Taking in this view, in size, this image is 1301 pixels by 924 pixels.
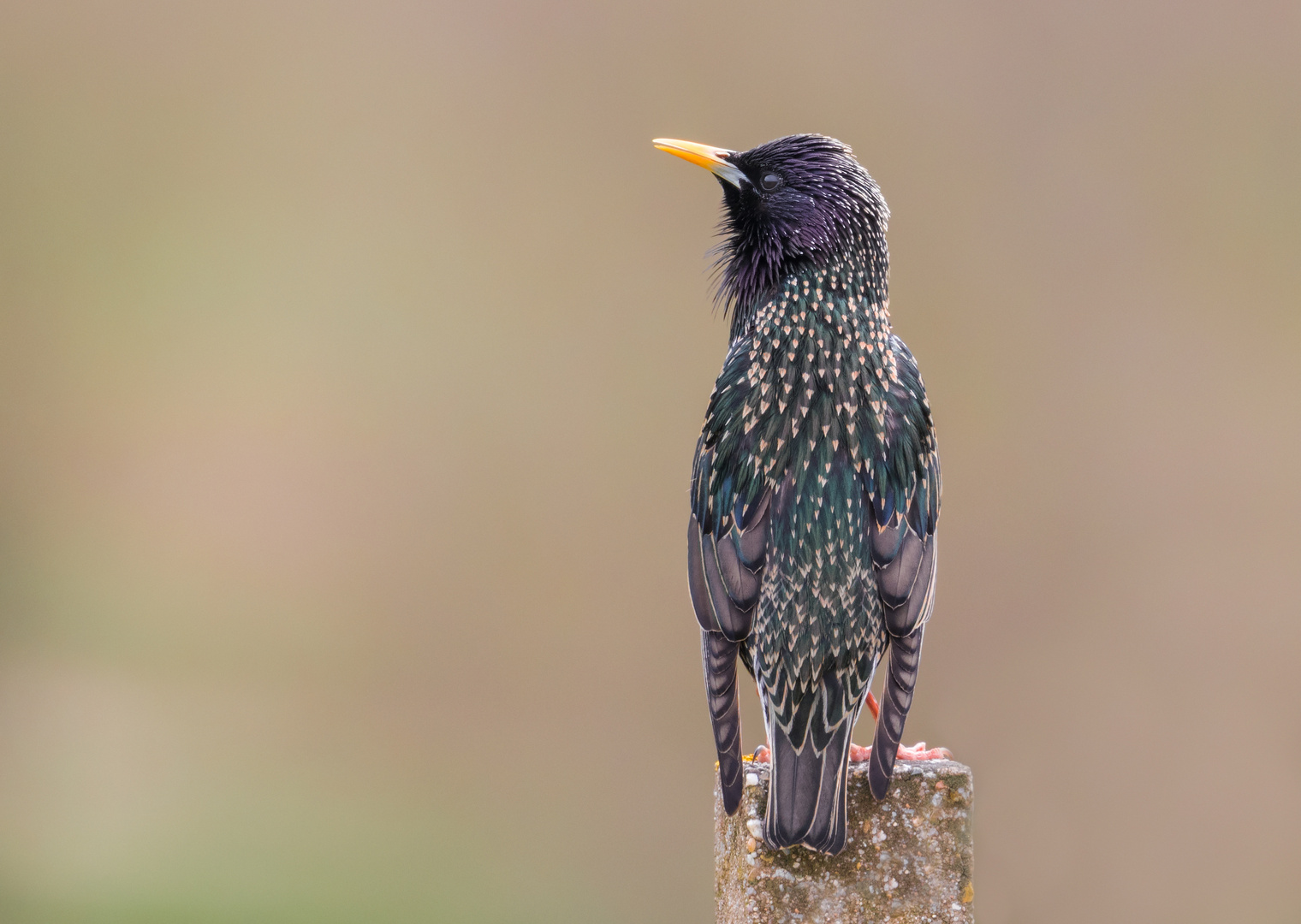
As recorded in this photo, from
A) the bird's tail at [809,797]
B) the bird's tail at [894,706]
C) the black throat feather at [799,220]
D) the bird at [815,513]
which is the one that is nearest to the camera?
the bird's tail at [809,797]

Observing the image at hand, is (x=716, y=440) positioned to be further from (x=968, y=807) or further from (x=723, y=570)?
(x=968, y=807)

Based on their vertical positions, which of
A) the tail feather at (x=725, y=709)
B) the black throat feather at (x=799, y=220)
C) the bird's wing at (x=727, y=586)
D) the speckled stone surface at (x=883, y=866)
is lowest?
the speckled stone surface at (x=883, y=866)

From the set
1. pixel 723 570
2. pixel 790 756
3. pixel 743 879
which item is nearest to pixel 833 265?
pixel 723 570

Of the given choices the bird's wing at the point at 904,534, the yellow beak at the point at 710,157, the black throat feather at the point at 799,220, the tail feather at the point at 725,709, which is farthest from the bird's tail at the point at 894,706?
the yellow beak at the point at 710,157

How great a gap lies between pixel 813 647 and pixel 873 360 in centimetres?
96

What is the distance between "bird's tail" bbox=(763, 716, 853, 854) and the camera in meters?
3.06

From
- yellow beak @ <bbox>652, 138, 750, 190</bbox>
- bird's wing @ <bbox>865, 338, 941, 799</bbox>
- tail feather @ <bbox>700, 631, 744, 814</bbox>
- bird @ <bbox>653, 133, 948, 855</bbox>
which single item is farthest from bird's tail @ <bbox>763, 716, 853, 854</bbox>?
yellow beak @ <bbox>652, 138, 750, 190</bbox>

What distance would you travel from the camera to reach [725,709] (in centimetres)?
331

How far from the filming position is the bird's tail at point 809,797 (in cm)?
306

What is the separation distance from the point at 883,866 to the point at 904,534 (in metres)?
0.99

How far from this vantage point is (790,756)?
3160 mm

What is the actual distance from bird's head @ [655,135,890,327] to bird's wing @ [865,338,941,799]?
519 millimetres

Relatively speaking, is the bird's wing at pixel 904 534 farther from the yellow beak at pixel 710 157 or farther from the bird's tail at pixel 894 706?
the yellow beak at pixel 710 157

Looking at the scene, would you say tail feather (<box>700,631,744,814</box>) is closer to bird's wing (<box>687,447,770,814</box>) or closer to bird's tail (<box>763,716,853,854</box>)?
bird's wing (<box>687,447,770,814</box>)
